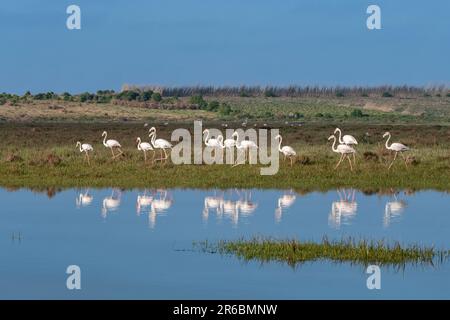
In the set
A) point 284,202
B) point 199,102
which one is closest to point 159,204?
point 284,202

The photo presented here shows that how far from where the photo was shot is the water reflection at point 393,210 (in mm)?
18453

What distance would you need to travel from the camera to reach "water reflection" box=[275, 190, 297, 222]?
1918 centimetres

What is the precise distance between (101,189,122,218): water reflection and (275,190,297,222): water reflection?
3.35m

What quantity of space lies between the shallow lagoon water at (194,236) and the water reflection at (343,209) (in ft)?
0.07

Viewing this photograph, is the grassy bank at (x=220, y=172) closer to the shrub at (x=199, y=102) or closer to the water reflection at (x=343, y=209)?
the water reflection at (x=343, y=209)

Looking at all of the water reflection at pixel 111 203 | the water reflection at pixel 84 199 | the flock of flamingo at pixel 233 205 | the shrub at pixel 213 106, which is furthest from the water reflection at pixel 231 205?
the shrub at pixel 213 106

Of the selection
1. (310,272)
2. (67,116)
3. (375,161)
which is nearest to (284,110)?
(67,116)

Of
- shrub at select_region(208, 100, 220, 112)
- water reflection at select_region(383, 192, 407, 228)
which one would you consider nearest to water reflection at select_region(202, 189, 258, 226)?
water reflection at select_region(383, 192, 407, 228)

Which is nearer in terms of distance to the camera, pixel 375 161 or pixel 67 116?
pixel 375 161

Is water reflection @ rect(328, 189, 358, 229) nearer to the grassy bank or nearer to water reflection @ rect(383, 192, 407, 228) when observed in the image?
water reflection @ rect(383, 192, 407, 228)
